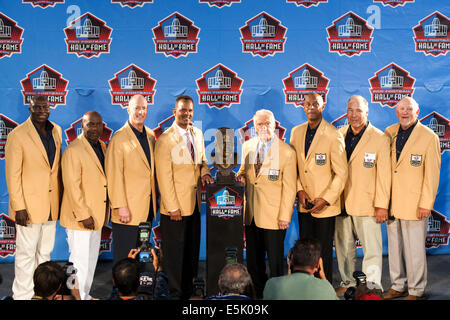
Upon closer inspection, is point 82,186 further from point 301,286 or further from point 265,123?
point 301,286

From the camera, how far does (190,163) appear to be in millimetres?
3928

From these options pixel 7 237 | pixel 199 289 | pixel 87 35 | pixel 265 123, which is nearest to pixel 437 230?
pixel 265 123

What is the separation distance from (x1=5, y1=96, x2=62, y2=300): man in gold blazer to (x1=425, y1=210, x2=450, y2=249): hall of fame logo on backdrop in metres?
3.97

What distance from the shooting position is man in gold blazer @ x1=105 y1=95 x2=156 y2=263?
12.5ft

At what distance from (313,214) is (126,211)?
1.61 meters

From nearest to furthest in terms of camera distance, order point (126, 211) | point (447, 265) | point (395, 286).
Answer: point (126, 211) → point (395, 286) → point (447, 265)

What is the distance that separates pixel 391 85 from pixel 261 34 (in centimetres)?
154

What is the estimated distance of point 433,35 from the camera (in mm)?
4984

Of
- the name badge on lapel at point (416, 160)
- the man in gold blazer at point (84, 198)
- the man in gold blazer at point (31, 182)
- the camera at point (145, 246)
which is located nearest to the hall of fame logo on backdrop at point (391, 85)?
the name badge on lapel at point (416, 160)

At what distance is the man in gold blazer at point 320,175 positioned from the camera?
385 cm

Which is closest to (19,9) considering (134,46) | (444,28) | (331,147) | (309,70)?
(134,46)

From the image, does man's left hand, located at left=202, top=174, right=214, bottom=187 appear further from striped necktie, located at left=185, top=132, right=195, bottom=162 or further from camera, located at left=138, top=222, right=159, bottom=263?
camera, located at left=138, top=222, right=159, bottom=263

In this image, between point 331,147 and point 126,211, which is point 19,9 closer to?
point 126,211

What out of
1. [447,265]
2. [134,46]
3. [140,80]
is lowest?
[447,265]
